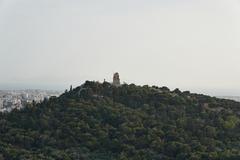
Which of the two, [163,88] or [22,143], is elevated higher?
[163,88]

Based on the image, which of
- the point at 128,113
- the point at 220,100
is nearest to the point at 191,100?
the point at 220,100

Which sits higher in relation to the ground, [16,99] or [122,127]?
[16,99]

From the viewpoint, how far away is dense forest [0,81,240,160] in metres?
31.7

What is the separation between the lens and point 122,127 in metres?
35.5

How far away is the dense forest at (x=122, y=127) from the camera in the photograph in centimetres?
3166

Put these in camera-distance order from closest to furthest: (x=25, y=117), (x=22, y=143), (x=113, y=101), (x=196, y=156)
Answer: (x=196, y=156) < (x=22, y=143) < (x=25, y=117) < (x=113, y=101)

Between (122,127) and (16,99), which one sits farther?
(16,99)

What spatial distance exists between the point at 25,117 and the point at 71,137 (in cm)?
515

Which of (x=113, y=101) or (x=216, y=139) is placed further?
(x=113, y=101)

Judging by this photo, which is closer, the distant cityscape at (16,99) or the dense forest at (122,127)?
the dense forest at (122,127)

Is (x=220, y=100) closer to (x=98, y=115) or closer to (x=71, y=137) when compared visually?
(x=98, y=115)

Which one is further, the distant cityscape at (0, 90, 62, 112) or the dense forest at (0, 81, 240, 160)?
the distant cityscape at (0, 90, 62, 112)

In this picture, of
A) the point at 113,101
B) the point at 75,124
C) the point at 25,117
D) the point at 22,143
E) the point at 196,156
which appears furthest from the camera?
the point at 113,101

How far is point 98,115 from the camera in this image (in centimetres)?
3778
